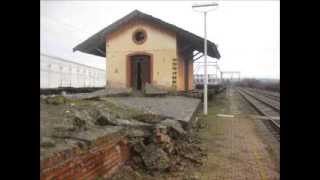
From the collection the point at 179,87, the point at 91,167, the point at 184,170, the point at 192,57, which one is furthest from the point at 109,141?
the point at 192,57

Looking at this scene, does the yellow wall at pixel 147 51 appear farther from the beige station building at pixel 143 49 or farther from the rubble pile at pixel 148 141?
the rubble pile at pixel 148 141

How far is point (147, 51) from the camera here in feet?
60.2

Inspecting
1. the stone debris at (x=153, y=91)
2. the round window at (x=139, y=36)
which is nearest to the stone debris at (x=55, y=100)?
the stone debris at (x=153, y=91)

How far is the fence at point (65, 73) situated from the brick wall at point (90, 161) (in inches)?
834

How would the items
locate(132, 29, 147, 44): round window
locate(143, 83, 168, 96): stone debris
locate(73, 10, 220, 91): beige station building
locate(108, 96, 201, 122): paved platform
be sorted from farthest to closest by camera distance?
locate(132, 29, 147, 44): round window
locate(73, 10, 220, 91): beige station building
locate(143, 83, 168, 96): stone debris
locate(108, 96, 201, 122): paved platform

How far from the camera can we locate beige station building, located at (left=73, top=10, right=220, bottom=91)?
59.2ft

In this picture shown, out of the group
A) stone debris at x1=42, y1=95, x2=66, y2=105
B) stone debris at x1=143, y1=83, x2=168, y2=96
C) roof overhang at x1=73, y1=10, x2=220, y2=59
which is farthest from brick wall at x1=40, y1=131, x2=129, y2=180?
roof overhang at x1=73, y1=10, x2=220, y2=59

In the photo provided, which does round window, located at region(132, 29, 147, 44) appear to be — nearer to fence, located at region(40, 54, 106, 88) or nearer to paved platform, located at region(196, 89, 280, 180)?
paved platform, located at region(196, 89, 280, 180)

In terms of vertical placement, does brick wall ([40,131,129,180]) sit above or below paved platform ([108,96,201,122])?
below

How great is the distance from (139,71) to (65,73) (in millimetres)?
19526

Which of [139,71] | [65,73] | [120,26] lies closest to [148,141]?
[139,71]
